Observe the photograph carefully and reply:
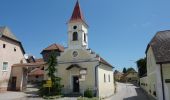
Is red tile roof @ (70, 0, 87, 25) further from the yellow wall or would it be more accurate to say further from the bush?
the bush

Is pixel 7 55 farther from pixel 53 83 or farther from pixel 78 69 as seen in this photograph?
pixel 78 69

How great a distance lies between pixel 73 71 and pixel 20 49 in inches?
509

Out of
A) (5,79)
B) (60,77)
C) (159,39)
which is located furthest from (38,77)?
(159,39)

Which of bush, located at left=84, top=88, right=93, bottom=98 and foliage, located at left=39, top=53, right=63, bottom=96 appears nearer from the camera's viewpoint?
bush, located at left=84, top=88, right=93, bottom=98

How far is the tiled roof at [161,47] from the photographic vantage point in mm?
18969

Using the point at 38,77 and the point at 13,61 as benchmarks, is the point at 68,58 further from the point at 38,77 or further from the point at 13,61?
the point at 38,77

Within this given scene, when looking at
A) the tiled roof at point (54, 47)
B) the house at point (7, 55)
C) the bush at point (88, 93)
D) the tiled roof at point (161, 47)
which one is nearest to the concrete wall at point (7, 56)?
the house at point (7, 55)

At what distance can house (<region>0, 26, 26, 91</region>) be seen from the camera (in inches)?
1260

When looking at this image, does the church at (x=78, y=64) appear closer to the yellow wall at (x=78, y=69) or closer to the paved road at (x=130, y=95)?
the yellow wall at (x=78, y=69)

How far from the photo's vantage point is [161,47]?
2052 cm

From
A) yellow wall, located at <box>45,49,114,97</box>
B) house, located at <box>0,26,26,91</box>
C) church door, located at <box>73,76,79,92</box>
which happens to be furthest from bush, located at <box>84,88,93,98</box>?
house, located at <box>0,26,26,91</box>

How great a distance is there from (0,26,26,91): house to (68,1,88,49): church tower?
33.5ft

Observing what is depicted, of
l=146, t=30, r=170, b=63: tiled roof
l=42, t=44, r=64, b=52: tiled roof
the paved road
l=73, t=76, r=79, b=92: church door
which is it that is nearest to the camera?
l=146, t=30, r=170, b=63: tiled roof

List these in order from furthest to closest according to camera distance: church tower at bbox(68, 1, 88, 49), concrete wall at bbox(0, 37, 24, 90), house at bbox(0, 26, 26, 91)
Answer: house at bbox(0, 26, 26, 91), concrete wall at bbox(0, 37, 24, 90), church tower at bbox(68, 1, 88, 49)
